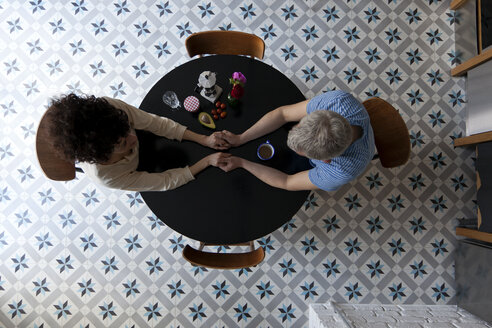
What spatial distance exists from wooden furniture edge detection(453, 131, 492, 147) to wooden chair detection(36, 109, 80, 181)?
8.38 ft

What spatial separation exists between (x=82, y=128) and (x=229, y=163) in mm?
699

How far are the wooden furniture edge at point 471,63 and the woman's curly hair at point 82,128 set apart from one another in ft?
7.67

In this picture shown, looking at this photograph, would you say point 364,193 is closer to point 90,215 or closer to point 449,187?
point 449,187

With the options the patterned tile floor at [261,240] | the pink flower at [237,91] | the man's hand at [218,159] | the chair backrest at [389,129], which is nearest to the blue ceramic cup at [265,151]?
the man's hand at [218,159]

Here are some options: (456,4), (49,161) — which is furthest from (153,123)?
(456,4)

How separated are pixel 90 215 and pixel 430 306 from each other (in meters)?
2.65

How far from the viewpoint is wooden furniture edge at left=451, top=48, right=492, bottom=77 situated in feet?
6.75

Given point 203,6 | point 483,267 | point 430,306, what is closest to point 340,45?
point 203,6

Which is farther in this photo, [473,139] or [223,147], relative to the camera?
[473,139]

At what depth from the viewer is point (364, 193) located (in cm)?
238

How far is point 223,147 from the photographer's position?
1632 millimetres

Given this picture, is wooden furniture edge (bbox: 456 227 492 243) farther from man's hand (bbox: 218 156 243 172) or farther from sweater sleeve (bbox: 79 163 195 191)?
sweater sleeve (bbox: 79 163 195 191)

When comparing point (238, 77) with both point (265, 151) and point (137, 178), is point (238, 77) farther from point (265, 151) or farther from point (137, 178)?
point (137, 178)

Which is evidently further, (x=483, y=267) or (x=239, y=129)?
(x=483, y=267)
